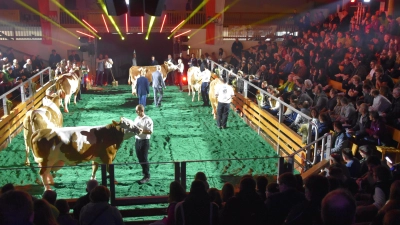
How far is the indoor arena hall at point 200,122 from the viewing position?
13.8 feet

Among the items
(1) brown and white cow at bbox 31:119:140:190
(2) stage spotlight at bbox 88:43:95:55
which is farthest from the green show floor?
(2) stage spotlight at bbox 88:43:95:55

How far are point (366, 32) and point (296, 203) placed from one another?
12013 millimetres

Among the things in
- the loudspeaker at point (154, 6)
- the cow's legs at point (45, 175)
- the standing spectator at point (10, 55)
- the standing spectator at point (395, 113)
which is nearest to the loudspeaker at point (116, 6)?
the loudspeaker at point (154, 6)

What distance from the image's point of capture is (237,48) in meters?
25.1

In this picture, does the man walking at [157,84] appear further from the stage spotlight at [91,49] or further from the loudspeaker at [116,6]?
the stage spotlight at [91,49]

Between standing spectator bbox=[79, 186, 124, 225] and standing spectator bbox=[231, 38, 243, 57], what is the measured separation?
21630 millimetres

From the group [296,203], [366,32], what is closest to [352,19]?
[366,32]

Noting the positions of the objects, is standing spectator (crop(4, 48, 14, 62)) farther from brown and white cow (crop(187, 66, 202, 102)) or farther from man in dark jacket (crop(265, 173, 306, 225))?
man in dark jacket (crop(265, 173, 306, 225))

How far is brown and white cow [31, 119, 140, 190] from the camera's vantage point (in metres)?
7.60

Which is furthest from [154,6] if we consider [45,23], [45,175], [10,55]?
[45,23]

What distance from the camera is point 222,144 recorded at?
11.1 meters

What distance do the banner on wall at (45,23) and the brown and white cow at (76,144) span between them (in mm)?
18976

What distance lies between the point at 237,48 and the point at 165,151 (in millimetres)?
15745

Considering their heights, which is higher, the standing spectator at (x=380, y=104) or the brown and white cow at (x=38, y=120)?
the standing spectator at (x=380, y=104)
